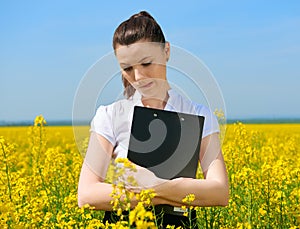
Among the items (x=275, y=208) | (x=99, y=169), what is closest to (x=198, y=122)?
(x=99, y=169)

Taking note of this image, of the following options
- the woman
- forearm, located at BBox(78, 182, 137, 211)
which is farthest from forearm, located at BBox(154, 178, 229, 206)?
forearm, located at BBox(78, 182, 137, 211)

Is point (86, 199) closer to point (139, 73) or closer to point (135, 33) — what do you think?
point (139, 73)

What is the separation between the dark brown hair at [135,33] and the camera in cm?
231

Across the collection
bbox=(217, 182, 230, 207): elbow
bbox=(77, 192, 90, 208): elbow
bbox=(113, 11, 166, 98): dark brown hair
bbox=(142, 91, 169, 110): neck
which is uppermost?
bbox=(113, 11, 166, 98): dark brown hair

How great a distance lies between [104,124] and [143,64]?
0.34m

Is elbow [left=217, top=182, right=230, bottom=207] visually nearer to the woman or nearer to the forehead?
Answer: the woman

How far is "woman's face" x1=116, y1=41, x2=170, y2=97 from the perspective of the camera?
2238 mm

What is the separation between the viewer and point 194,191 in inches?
88.6

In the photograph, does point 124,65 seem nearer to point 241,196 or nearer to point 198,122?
point 198,122

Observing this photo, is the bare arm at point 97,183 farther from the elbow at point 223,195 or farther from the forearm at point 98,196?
the elbow at point 223,195

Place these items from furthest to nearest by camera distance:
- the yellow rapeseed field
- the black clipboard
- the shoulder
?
1. the yellow rapeseed field
2. the shoulder
3. the black clipboard

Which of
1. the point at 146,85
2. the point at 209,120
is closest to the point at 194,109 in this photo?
the point at 209,120

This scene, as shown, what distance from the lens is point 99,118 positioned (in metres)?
2.38

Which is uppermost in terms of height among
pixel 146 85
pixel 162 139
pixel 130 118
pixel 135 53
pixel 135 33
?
pixel 135 33
